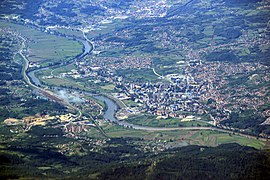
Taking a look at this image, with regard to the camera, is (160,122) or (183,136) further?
(160,122)

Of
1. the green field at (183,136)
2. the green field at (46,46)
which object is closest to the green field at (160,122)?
the green field at (183,136)

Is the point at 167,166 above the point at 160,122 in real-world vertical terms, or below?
above

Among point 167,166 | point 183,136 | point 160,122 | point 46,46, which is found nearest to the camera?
point 167,166

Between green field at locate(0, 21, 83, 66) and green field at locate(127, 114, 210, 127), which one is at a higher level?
green field at locate(0, 21, 83, 66)

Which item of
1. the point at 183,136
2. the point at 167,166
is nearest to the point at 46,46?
the point at 183,136

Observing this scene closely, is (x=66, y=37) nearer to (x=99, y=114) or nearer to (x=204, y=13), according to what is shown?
(x=204, y=13)

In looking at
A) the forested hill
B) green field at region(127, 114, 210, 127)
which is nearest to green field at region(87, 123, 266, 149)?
green field at region(127, 114, 210, 127)

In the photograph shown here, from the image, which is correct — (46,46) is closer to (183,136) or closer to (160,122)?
(160,122)

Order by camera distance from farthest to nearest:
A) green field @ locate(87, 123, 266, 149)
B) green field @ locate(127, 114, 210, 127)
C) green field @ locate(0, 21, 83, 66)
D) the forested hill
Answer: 1. green field @ locate(0, 21, 83, 66)
2. green field @ locate(127, 114, 210, 127)
3. green field @ locate(87, 123, 266, 149)
4. the forested hill

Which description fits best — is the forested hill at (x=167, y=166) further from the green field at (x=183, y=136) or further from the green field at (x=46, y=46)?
the green field at (x=46, y=46)

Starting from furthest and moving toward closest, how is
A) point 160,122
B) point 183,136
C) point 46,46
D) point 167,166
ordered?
point 46,46
point 160,122
point 183,136
point 167,166

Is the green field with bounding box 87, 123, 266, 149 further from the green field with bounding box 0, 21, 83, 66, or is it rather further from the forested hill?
the green field with bounding box 0, 21, 83, 66
